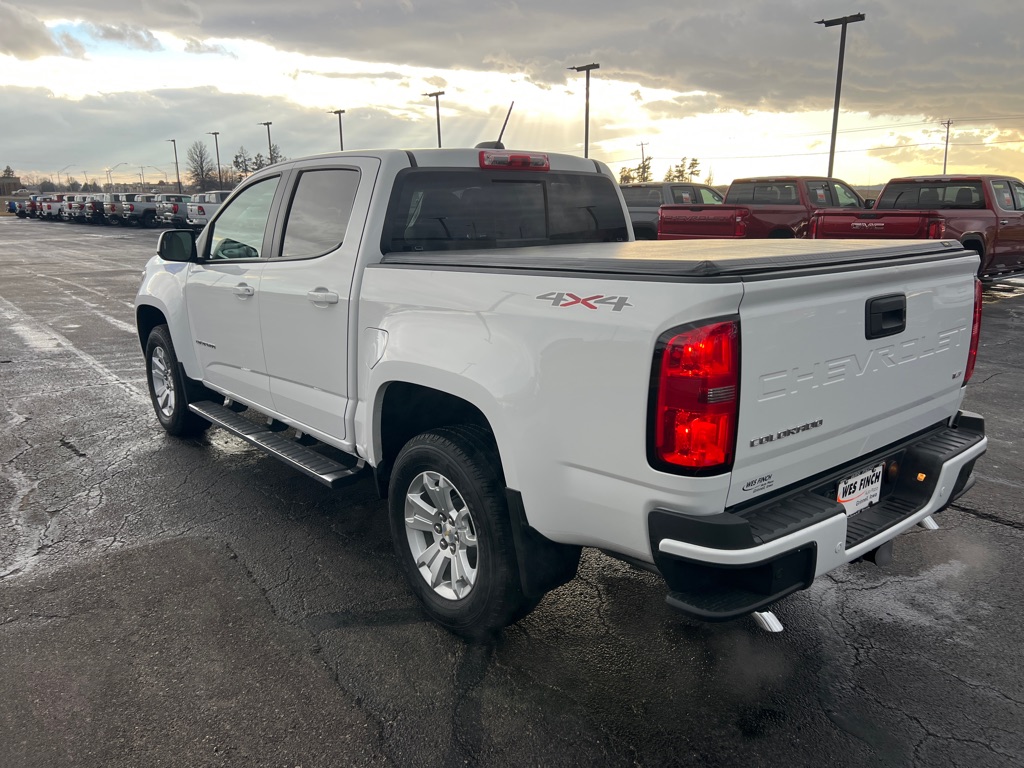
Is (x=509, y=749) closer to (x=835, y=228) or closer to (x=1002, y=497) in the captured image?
(x=1002, y=497)

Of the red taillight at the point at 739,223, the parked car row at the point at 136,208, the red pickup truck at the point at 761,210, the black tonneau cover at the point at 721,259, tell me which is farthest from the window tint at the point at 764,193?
the parked car row at the point at 136,208

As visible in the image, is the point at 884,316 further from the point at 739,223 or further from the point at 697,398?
the point at 739,223

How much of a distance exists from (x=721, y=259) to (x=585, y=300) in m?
0.43

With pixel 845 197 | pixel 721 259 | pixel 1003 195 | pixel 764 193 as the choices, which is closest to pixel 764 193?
pixel 764 193

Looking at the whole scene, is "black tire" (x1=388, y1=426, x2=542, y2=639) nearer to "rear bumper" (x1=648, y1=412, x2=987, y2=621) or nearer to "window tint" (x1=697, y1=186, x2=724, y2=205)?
"rear bumper" (x1=648, y1=412, x2=987, y2=621)

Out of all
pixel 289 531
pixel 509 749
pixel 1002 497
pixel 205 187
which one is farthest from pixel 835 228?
pixel 205 187

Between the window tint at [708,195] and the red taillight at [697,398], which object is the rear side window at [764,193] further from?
the red taillight at [697,398]

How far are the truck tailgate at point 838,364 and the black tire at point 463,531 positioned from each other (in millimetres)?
929

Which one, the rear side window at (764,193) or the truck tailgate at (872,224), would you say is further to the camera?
the rear side window at (764,193)

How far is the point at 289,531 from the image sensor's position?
434 centimetres

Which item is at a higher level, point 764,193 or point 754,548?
point 764,193

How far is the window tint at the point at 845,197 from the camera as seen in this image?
55.4 feet

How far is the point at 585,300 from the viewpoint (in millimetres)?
2502

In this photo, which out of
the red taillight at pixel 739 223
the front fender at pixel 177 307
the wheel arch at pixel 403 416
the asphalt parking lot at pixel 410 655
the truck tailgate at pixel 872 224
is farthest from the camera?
the red taillight at pixel 739 223
